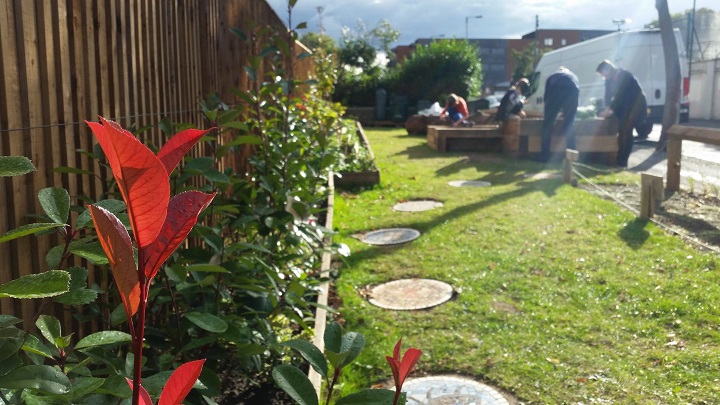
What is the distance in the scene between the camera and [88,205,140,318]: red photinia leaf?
65cm

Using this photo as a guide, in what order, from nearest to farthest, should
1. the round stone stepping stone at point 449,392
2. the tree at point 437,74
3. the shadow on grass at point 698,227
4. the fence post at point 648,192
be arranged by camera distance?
the round stone stepping stone at point 449,392, the shadow on grass at point 698,227, the fence post at point 648,192, the tree at point 437,74

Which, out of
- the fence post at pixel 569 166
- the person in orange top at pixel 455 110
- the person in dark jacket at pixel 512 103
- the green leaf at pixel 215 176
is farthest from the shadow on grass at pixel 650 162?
the green leaf at pixel 215 176

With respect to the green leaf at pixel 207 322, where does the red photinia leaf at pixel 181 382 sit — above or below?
above

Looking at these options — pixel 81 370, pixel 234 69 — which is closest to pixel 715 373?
pixel 81 370

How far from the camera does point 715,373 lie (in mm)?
3652

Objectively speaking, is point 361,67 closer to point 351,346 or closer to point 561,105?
point 561,105

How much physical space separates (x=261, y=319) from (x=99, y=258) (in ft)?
5.84

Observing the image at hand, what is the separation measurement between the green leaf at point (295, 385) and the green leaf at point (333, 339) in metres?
0.09

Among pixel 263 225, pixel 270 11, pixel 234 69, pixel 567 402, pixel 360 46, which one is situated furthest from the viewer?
pixel 360 46

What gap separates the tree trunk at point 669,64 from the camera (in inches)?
656

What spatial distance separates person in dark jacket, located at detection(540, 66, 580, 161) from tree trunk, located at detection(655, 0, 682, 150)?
4843 millimetres

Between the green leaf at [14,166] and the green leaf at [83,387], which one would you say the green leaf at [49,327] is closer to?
the green leaf at [83,387]

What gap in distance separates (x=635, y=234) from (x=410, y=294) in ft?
9.02

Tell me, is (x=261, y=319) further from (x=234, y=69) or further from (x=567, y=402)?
(x=234, y=69)
